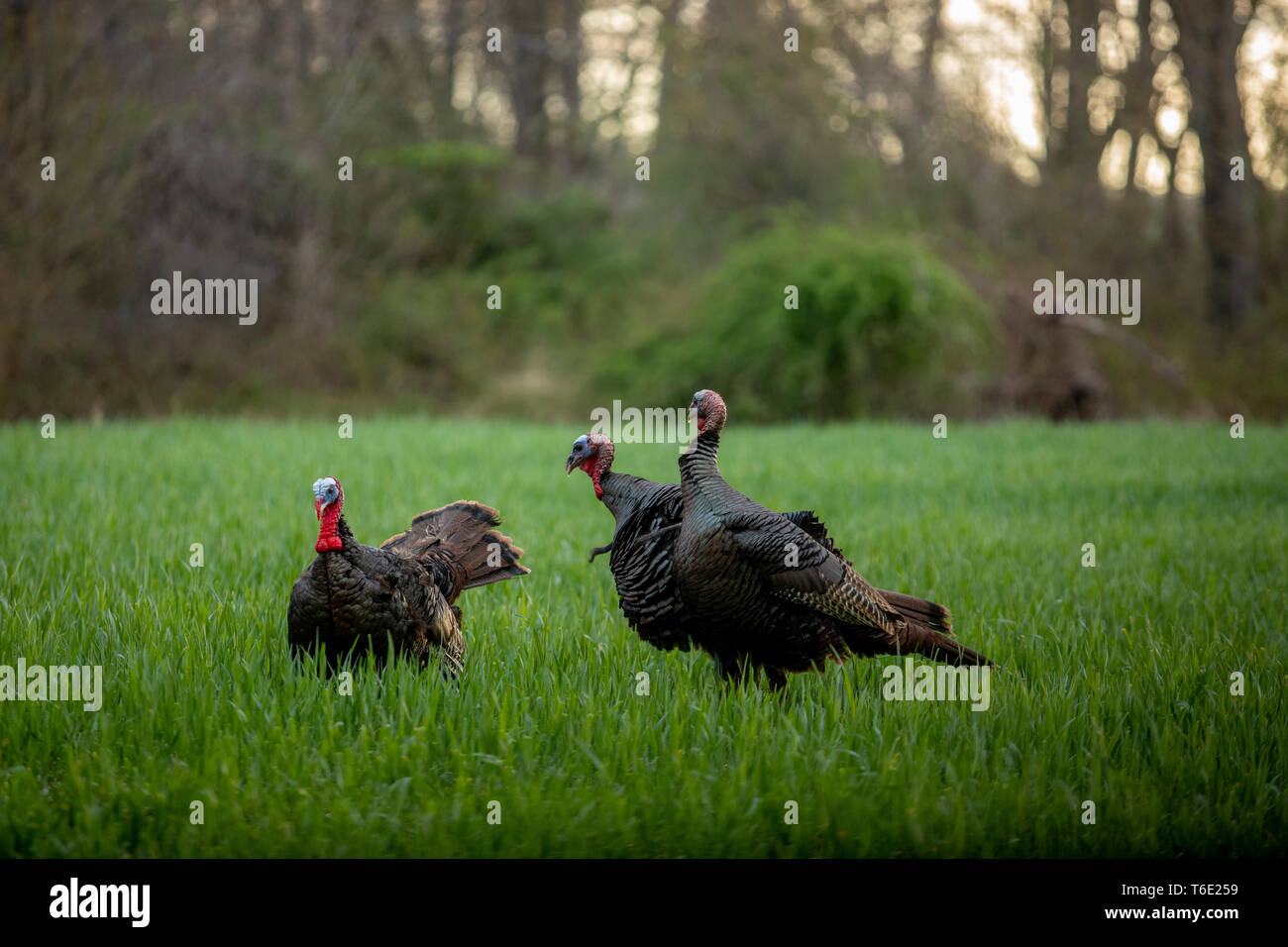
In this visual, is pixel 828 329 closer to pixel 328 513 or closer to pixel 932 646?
pixel 932 646

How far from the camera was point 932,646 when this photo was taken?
4.07m

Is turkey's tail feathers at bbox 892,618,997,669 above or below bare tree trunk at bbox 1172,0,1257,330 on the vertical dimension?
below

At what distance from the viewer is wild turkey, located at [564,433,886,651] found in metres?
4.13

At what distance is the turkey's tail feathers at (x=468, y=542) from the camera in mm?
4883

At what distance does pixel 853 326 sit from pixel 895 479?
666cm

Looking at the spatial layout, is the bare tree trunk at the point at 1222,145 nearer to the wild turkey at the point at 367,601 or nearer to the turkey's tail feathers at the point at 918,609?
the turkey's tail feathers at the point at 918,609

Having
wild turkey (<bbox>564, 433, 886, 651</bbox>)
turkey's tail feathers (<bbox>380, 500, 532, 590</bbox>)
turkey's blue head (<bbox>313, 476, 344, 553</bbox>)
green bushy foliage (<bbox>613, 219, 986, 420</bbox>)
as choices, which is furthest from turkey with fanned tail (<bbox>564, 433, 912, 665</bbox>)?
green bushy foliage (<bbox>613, 219, 986, 420</bbox>)

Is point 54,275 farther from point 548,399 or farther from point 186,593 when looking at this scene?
point 186,593

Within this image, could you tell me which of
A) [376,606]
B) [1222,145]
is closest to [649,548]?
[376,606]

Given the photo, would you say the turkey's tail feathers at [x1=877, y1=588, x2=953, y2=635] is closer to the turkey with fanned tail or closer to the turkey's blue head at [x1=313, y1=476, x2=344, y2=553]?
the turkey with fanned tail

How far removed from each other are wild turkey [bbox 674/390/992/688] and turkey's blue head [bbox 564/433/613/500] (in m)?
0.71

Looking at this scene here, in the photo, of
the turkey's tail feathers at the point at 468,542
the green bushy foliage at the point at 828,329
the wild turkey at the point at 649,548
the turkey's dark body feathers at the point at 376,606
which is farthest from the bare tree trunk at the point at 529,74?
the turkey's dark body feathers at the point at 376,606

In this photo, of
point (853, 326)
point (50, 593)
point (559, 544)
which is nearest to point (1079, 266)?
point (853, 326)

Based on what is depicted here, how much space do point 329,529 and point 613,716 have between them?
1259 millimetres
